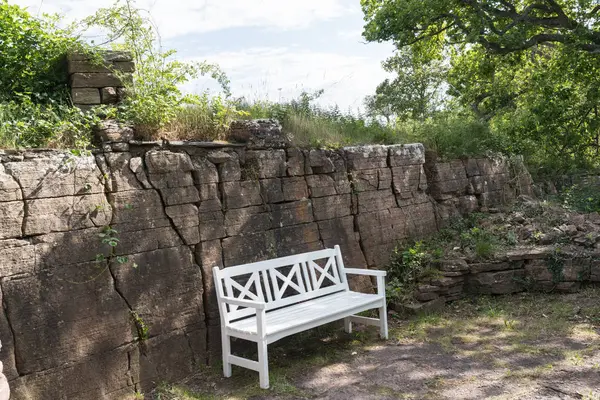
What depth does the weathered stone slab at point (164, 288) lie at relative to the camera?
5617 millimetres

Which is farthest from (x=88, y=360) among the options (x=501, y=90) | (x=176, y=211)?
(x=501, y=90)

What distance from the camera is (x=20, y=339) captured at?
4789 millimetres

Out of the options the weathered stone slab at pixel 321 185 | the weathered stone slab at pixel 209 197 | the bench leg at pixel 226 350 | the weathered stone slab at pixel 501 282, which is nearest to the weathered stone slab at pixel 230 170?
the weathered stone slab at pixel 209 197

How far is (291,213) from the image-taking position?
7.25 meters

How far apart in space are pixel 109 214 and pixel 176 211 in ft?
2.46

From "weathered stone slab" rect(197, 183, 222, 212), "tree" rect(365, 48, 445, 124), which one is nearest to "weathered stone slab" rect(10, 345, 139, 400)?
"weathered stone slab" rect(197, 183, 222, 212)

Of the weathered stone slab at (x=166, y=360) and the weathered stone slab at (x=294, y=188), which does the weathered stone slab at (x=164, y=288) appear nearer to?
the weathered stone slab at (x=166, y=360)

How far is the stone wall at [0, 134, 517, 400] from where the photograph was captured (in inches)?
193

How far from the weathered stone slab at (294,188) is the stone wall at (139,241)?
0.02 metres

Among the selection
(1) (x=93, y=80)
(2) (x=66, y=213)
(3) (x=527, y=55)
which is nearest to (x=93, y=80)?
(1) (x=93, y=80)

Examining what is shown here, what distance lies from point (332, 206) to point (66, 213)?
363 cm

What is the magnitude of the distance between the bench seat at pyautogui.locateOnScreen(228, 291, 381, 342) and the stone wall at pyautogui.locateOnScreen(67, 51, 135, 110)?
2770 mm

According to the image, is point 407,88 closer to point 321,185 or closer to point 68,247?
point 321,185

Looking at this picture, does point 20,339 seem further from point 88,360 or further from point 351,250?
point 351,250
